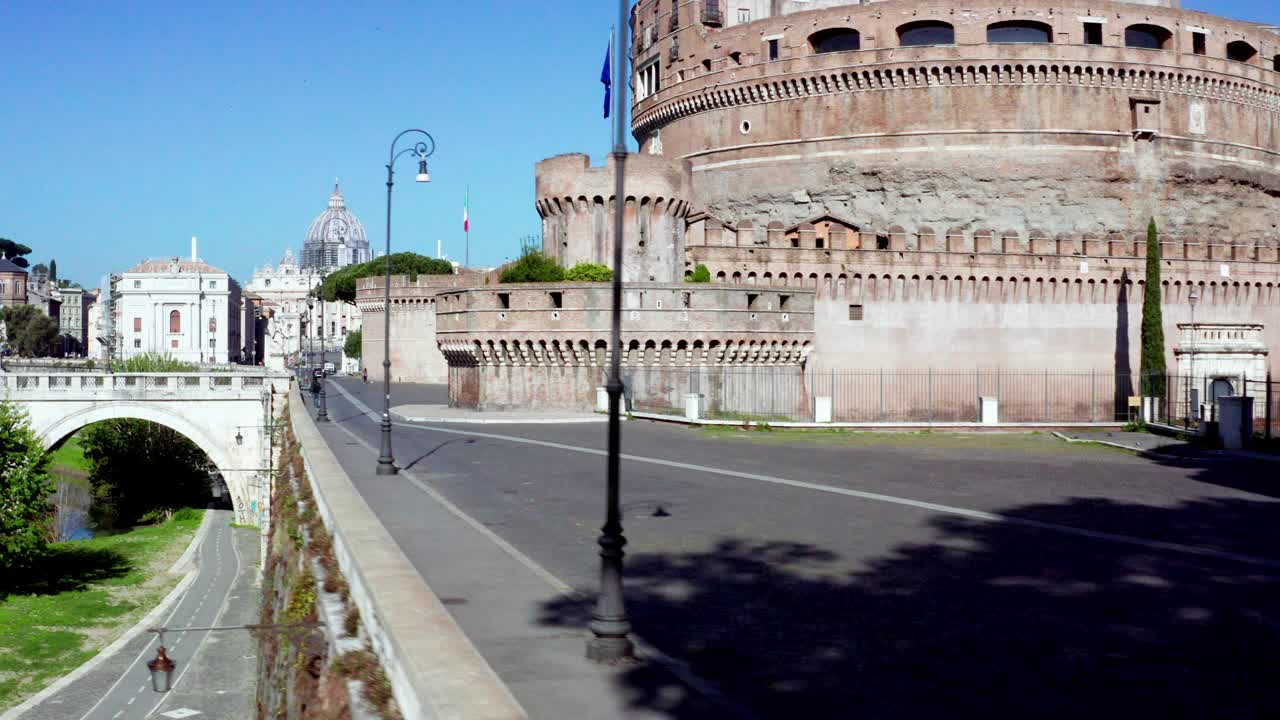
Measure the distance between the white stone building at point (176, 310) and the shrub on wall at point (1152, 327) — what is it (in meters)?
88.6

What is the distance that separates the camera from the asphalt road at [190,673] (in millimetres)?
26375

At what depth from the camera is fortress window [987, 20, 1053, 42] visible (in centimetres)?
5216

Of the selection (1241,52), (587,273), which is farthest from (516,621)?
(1241,52)

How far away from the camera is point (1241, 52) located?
2178 inches

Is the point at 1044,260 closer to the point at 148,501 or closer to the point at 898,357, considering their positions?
the point at 898,357

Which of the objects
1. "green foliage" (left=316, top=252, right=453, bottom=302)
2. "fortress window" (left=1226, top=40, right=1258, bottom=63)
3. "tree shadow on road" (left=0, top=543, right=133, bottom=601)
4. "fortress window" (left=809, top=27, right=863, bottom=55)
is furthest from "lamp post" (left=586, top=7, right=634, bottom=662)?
"green foliage" (left=316, top=252, right=453, bottom=302)

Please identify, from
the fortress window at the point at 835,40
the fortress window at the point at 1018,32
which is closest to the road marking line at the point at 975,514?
the fortress window at the point at 835,40

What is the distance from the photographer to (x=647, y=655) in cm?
727

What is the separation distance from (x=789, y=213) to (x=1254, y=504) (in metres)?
38.1

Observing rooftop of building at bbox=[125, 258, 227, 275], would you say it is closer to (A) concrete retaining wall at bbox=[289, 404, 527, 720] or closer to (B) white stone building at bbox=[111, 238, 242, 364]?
(B) white stone building at bbox=[111, 238, 242, 364]

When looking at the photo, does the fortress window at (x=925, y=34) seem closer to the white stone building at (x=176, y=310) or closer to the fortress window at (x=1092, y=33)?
the fortress window at (x=1092, y=33)

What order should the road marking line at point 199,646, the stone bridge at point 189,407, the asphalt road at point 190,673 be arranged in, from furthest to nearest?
the stone bridge at point 189,407 → the road marking line at point 199,646 → the asphalt road at point 190,673

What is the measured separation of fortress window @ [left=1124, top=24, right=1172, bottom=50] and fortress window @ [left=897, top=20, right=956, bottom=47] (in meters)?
8.07

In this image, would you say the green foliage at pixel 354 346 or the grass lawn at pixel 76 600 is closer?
the grass lawn at pixel 76 600
